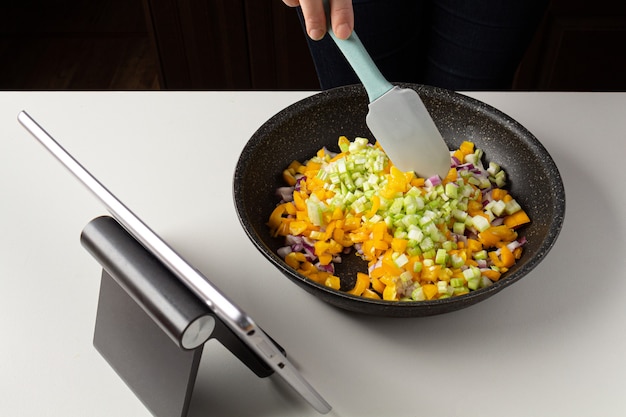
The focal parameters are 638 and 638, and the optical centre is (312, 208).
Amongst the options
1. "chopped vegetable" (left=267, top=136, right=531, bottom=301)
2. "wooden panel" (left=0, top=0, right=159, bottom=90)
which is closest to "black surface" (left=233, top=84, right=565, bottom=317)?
"chopped vegetable" (left=267, top=136, right=531, bottom=301)

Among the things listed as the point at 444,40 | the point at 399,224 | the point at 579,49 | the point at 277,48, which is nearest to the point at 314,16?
the point at 399,224

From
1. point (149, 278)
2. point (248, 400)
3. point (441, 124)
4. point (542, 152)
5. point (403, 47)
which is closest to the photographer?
point (149, 278)

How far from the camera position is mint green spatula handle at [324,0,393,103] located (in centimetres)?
91

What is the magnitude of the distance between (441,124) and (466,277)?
1.02 feet

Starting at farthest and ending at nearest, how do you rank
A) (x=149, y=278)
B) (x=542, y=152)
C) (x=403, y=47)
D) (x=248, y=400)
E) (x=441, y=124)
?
1. (x=403, y=47)
2. (x=441, y=124)
3. (x=542, y=152)
4. (x=248, y=400)
5. (x=149, y=278)

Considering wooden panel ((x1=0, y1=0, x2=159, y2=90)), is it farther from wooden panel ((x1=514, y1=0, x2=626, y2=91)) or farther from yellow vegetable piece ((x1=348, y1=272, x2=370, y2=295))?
yellow vegetable piece ((x1=348, y1=272, x2=370, y2=295))

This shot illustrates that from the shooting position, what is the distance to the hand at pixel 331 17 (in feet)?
2.76

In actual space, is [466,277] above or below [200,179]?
below

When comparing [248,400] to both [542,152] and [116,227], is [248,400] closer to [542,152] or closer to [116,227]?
[116,227]

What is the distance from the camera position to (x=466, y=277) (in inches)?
32.9

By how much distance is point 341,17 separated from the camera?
0.86m

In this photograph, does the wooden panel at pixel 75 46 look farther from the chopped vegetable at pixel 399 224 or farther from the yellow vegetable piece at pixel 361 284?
the yellow vegetable piece at pixel 361 284

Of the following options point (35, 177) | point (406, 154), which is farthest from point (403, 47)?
point (35, 177)

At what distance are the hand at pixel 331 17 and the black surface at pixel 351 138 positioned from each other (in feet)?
0.53
